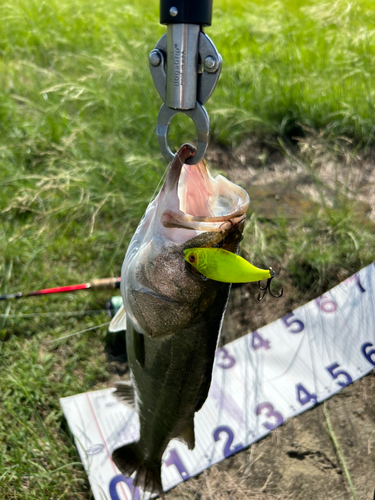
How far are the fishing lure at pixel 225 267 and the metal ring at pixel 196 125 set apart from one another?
0.88ft

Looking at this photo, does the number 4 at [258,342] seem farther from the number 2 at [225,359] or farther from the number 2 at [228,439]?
the number 2 at [228,439]

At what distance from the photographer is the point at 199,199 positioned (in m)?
1.54

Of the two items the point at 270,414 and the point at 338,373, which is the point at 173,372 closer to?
the point at 270,414

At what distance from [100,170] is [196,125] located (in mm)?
2486

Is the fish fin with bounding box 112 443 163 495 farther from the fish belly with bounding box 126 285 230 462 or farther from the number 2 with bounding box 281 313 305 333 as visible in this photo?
the number 2 with bounding box 281 313 305 333

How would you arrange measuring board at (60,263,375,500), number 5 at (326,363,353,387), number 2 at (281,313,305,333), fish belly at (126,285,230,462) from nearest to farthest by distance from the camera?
fish belly at (126,285,230,462), measuring board at (60,263,375,500), number 5 at (326,363,353,387), number 2 at (281,313,305,333)

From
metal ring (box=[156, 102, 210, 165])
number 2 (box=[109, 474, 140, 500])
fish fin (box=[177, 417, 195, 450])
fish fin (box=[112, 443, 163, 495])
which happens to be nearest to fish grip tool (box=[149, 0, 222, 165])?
metal ring (box=[156, 102, 210, 165])

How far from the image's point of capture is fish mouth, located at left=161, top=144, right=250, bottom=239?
1348 mm

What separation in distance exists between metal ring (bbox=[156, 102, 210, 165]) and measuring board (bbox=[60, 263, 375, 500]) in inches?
62.8

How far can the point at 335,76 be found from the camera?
14.1 feet

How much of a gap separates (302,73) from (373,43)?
2.47 ft

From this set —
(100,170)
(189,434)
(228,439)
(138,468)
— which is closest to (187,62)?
(189,434)

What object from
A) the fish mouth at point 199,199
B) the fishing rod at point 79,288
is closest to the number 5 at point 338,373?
the fishing rod at point 79,288

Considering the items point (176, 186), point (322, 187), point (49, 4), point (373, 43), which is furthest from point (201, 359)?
point (49, 4)
